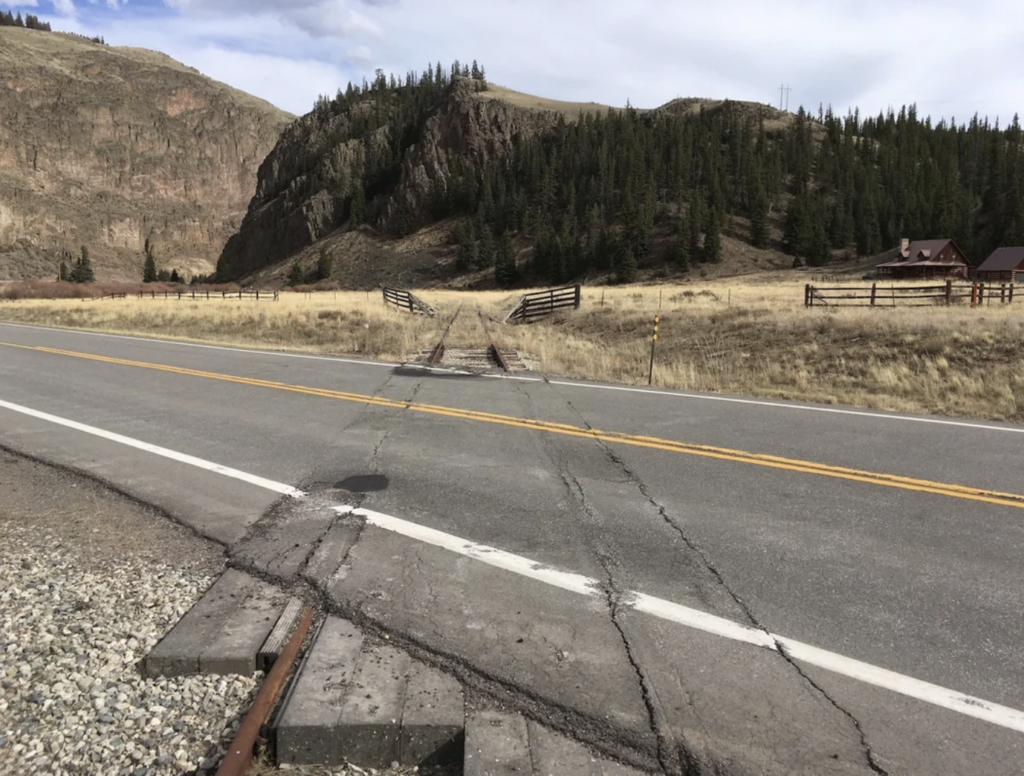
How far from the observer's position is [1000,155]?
109000mm

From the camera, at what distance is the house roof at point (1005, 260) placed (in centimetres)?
6200

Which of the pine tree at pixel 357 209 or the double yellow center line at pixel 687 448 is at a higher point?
the pine tree at pixel 357 209

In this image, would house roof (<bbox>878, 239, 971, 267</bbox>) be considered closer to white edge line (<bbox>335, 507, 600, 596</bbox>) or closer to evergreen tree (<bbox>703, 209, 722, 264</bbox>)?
evergreen tree (<bbox>703, 209, 722, 264</bbox>)

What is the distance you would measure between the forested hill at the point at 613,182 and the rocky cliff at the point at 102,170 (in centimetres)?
2982

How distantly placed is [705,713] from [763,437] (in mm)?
5249

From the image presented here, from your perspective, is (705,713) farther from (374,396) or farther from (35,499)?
(374,396)

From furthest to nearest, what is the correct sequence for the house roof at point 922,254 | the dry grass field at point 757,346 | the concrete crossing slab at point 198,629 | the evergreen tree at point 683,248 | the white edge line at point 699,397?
1. the evergreen tree at point 683,248
2. the house roof at point 922,254
3. the dry grass field at point 757,346
4. the white edge line at point 699,397
5. the concrete crossing slab at point 198,629

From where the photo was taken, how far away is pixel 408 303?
36.3 meters

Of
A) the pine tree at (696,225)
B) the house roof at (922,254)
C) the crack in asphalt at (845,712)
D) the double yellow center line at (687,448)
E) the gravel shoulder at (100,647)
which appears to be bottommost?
the gravel shoulder at (100,647)

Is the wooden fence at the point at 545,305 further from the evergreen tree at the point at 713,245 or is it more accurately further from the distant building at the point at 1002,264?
the evergreen tree at the point at 713,245

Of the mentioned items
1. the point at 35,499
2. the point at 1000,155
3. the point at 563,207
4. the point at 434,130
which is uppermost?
the point at 434,130

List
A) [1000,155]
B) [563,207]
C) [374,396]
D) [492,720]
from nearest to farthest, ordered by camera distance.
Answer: [492,720]
[374,396]
[1000,155]
[563,207]

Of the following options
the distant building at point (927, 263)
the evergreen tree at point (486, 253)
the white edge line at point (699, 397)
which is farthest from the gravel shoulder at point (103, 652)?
the evergreen tree at point (486, 253)

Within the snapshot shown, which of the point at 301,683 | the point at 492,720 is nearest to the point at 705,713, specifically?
the point at 492,720
